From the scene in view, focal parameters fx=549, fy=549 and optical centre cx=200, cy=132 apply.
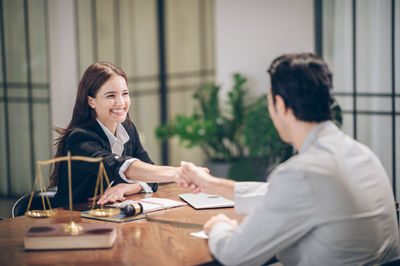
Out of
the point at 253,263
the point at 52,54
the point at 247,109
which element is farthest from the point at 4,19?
the point at 253,263

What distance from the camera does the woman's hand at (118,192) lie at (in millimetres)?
2580

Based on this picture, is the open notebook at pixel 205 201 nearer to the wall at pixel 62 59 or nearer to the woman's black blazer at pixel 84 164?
the woman's black blazer at pixel 84 164

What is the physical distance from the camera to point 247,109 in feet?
19.9

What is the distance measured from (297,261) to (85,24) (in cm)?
503

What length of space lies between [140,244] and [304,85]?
2.62 feet

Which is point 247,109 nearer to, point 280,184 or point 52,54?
point 52,54

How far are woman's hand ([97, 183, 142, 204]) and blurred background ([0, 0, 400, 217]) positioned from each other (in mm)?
2760

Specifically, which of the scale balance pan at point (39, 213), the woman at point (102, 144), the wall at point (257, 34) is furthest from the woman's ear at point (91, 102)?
the wall at point (257, 34)

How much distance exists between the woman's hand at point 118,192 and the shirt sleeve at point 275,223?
0.97m

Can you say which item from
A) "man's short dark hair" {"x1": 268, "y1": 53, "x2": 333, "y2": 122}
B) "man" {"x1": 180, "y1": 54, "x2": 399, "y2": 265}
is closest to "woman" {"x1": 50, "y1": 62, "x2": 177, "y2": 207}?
"man" {"x1": 180, "y1": 54, "x2": 399, "y2": 265}

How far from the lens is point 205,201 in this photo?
101 inches

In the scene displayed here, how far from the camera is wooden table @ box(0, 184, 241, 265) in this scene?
179 cm

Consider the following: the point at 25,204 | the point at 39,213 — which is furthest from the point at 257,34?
the point at 39,213

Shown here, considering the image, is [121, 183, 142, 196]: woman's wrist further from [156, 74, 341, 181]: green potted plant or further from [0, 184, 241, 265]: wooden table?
[156, 74, 341, 181]: green potted plant
